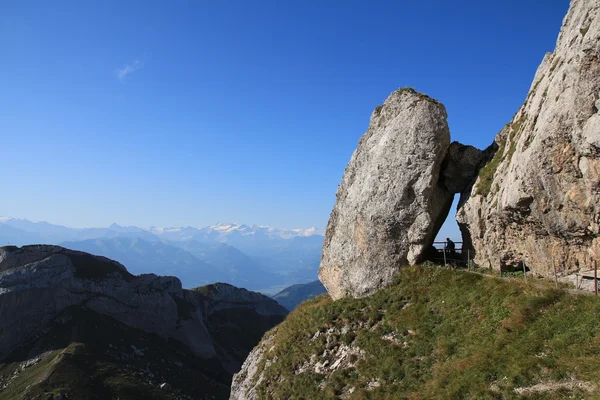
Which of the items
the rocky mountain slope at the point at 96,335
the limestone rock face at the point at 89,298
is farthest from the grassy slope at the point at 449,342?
the limestone rock face at the point at 89,298

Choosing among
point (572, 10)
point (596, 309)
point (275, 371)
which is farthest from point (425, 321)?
point (572, 10)

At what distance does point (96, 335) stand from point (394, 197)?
10865cm

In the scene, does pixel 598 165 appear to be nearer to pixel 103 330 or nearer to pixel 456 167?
pixel 456 167

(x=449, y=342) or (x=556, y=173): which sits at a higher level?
(x=556, y=173)

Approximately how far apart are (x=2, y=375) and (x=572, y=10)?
127560 mm

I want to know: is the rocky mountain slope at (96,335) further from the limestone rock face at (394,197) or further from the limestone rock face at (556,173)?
the limestone rock face at (556,173)

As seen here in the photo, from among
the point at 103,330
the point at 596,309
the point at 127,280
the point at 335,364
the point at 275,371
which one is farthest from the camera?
the point at 127,280

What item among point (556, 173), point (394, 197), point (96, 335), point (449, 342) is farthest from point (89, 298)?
point (556, 173)

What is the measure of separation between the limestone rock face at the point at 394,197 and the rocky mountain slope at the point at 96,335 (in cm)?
7539

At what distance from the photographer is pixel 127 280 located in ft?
460

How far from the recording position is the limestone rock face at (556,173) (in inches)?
795

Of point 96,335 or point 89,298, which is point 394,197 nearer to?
point 96,335

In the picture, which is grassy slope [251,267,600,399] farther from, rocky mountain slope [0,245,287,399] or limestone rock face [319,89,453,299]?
rocky mountain slope [0,245,287,399]

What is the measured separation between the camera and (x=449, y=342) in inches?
899
